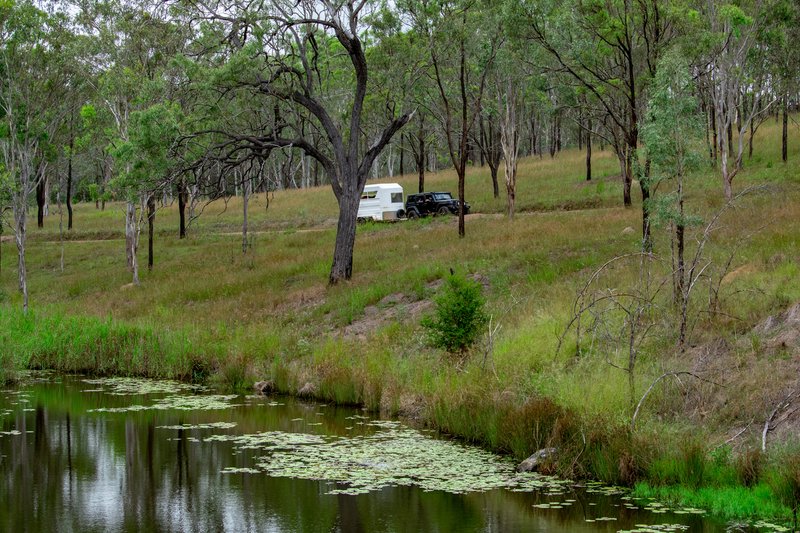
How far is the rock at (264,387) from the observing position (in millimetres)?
20219

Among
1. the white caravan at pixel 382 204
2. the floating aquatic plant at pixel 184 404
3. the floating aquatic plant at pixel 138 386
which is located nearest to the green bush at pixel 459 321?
the floating aquatic plant at pixel 184 404

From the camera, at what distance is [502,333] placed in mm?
18594

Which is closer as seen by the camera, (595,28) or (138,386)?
(138,386)

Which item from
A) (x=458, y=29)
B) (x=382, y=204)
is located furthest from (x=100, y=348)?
(x=382, y=204)

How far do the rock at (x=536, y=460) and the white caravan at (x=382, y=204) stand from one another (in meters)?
38.9

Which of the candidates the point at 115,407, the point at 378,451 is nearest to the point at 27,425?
the point at 115,407

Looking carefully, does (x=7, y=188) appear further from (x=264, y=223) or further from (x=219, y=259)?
(x=264, y=223)

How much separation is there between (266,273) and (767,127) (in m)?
47.8

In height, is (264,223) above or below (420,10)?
below

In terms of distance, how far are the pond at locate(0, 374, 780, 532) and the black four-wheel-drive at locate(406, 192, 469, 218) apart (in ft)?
102

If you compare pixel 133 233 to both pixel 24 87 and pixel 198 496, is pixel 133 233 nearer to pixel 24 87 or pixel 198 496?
pixel 24 87

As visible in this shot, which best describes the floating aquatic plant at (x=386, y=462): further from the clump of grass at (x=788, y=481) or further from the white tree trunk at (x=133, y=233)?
the white tree trunk at (x=133, y=233)

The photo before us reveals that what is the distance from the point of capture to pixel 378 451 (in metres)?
14.5

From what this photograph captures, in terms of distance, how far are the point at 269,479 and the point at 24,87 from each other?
28427 mm
